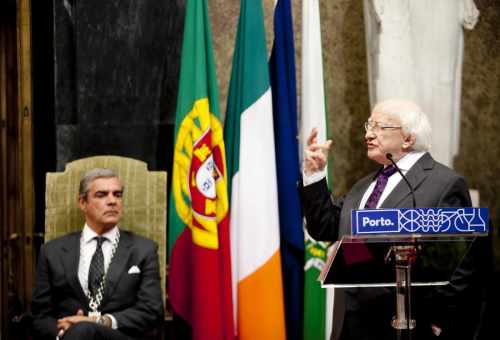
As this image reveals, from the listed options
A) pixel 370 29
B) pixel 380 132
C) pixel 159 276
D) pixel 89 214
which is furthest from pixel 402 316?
pixel 370 29

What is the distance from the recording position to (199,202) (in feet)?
14.4

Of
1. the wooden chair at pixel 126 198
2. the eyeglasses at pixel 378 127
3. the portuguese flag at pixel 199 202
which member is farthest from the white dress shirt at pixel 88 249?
the eyeglasses at pixel 378 127

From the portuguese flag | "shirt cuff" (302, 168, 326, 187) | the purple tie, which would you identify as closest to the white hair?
the purple tie

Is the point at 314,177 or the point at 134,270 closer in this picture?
the point at 314,177

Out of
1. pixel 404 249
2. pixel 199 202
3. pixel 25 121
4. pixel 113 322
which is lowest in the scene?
pixel 113 322

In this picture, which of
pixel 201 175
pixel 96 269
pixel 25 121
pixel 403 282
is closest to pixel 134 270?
pixel 96 269

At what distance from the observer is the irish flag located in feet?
14.6

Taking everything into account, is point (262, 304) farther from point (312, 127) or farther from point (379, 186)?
point (379, 186)

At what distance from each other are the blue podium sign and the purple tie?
0.82 metres

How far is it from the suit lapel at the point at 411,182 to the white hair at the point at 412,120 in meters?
0.07

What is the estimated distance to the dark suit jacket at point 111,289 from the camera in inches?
160

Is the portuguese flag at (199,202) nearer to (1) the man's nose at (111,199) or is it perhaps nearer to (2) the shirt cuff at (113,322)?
(1) the man's nose at (111,199)

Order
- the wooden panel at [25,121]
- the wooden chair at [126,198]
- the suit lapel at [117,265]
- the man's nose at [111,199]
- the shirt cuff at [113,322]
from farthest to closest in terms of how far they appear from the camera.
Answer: the wooden panel at [25,121] < the wooden chair at [126,198] < the man's nose at [111,199] < the suit lapel at [117,265] < the shirt cuff at [113,322]

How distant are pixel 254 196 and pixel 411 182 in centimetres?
142
